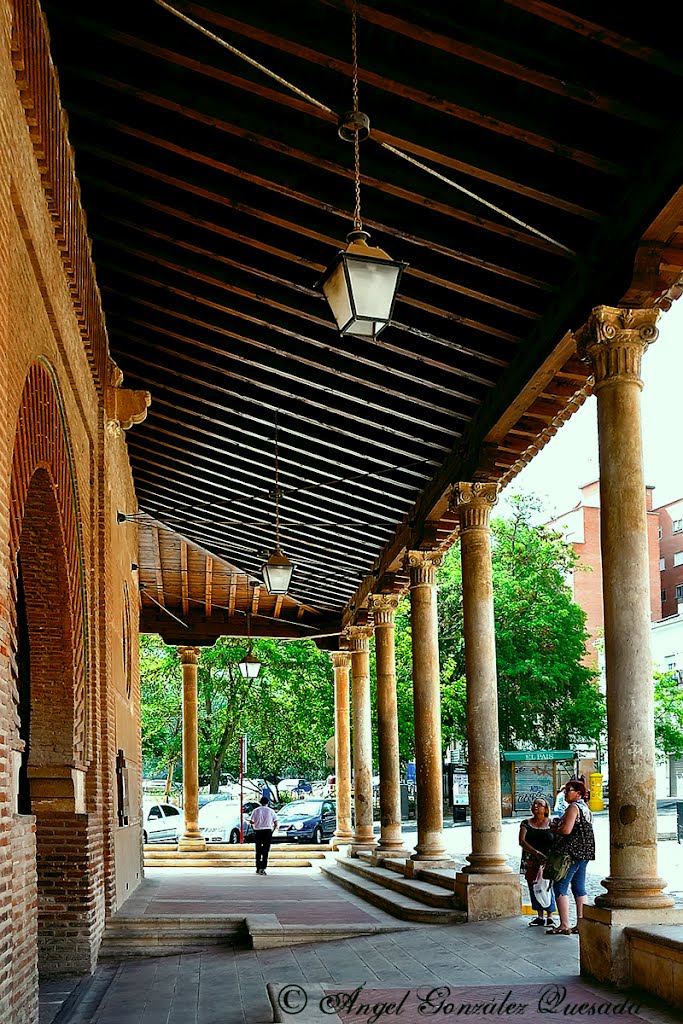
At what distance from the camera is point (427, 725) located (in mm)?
15320

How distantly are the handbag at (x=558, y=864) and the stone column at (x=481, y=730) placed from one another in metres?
1.56

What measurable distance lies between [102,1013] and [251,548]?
11.2 m

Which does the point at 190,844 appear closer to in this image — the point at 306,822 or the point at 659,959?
the point at 306,822

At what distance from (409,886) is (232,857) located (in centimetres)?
1124

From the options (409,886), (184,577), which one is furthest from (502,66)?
(184,577)

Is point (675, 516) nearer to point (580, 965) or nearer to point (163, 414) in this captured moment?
point (163, 414)

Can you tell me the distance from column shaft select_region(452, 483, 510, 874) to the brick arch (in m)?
4.03

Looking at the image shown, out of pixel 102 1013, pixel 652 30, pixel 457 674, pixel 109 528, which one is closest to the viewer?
pixel 652 30

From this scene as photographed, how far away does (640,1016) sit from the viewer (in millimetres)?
7246

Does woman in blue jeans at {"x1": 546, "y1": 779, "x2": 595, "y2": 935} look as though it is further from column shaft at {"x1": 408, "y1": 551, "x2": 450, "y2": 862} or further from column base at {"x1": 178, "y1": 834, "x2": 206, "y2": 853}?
column base at {"x1": 178, "y1": 834, "x2": 206, "y2": 853}

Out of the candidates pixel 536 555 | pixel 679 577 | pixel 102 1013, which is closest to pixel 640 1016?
pixel 102 1013

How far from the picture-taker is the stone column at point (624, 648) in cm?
816

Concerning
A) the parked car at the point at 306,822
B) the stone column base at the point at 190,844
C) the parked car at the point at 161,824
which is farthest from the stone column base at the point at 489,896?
the parked car at the point at 161,824

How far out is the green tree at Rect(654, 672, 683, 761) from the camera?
40.6 meters
